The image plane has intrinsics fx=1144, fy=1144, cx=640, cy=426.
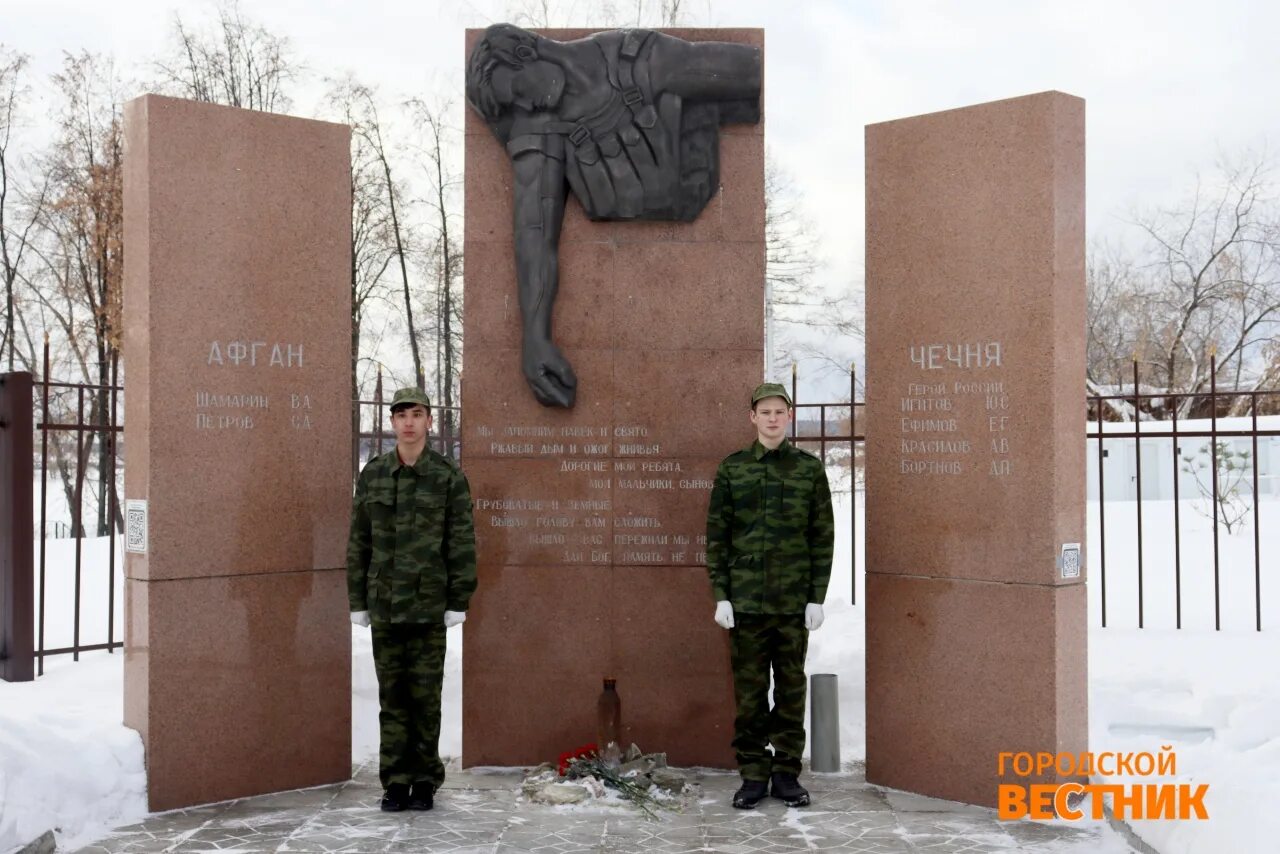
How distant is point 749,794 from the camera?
5.36 metres

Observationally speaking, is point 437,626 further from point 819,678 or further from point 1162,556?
point 1162,556

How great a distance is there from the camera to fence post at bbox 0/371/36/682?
740cm

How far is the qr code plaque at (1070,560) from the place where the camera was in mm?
5273

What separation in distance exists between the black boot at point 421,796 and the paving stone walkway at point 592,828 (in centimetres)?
7

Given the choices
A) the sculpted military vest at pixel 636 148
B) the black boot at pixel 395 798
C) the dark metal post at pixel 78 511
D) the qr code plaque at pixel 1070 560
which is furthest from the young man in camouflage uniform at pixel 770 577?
the dark metal post at pixel 78 511

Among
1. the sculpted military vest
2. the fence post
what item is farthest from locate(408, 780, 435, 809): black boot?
the fence post

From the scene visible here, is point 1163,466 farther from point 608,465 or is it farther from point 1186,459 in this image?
point 608,465

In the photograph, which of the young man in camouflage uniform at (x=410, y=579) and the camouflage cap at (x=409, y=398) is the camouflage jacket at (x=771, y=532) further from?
the camouflage cap at (x=409, y=398)

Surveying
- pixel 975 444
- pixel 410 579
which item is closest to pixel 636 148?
pixel 975 444

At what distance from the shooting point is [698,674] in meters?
6.17

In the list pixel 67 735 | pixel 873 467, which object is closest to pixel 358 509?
pixel 67 735

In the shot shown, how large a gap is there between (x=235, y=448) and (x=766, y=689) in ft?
9.38

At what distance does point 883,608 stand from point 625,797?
1598mm

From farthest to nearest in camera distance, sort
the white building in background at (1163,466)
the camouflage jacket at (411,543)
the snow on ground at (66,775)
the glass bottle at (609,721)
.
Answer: the white building in background at (1163,466) → the glass bottle at (609,721) → the camouflage jacket at (411,543) → the snow on ground at (66,775)
